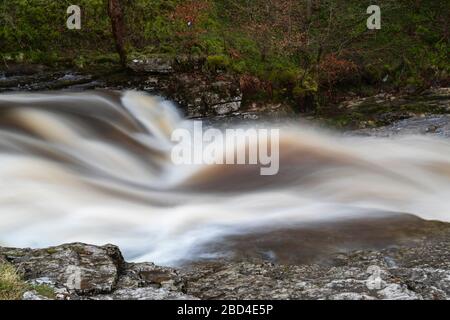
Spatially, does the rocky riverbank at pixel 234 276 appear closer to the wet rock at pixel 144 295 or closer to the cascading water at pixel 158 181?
the wet rock at pixel 144 295

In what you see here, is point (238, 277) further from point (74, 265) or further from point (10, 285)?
point (10, 285)

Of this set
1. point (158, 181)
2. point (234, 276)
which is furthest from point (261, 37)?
point (234, 276)

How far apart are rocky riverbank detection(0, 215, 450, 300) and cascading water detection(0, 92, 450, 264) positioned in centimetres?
97

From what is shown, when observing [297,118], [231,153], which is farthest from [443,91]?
[231,153]

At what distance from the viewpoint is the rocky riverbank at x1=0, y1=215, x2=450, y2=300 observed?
4.50 metres

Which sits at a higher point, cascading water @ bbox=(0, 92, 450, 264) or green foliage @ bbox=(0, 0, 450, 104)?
green foliage @ bbox=(0, 0, 450, 104)

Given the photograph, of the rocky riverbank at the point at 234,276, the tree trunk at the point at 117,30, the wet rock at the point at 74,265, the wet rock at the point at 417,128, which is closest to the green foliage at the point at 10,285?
the rocky riverbank at the point at 234,276

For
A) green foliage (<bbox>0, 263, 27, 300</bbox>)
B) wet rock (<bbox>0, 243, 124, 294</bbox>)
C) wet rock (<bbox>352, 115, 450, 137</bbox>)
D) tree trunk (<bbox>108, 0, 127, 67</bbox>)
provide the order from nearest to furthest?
green foliage (<bbox>0, 263, 27, 300</bbox>) → wet rock (<bbox>0, 243, 124, 294</bbox>) → wet rock (<bbox>352, 115, 450, 137</bbox>) → tree trunk (<bbox>108, 0, 127, 67</bbox>)

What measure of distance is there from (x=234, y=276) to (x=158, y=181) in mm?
4881

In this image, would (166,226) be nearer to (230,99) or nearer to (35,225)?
(35,225)

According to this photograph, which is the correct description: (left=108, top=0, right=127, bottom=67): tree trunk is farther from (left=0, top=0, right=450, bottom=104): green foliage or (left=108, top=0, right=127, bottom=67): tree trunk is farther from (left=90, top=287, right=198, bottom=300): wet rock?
(left=90, top=287, right=198, bottom=300): wet rock

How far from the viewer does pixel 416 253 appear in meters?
5.83

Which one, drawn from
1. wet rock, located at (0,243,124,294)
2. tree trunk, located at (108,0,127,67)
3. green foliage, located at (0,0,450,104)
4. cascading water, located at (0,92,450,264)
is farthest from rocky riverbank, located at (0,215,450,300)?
tree trunk, located at (108,0,127,67)

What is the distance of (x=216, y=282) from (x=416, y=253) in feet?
7.93
